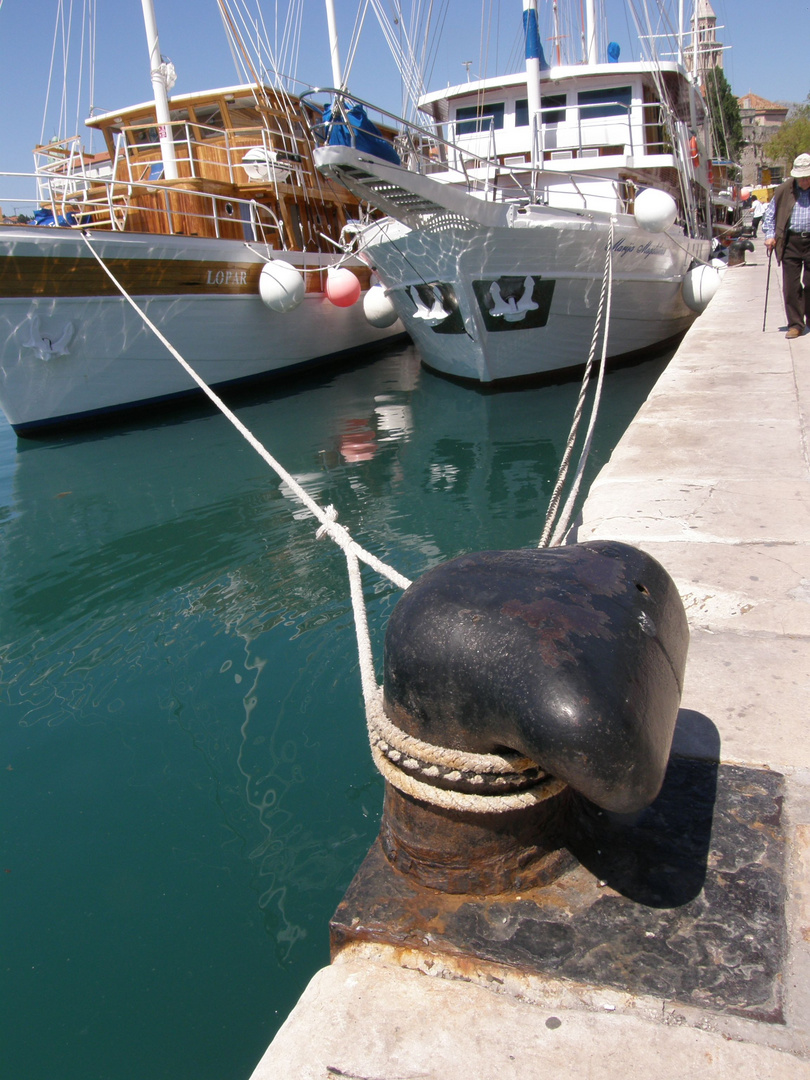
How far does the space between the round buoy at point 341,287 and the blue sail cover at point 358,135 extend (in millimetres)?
3311

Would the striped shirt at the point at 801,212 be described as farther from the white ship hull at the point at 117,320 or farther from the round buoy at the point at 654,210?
the white ship hull at the point at 117,320

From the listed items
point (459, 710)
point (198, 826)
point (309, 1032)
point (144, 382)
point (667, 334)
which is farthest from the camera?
point (667, 334)

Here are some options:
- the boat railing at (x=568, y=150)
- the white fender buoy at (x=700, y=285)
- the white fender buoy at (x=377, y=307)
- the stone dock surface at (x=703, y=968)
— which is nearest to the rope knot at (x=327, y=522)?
the stone dock surface at (x=703, y=968)

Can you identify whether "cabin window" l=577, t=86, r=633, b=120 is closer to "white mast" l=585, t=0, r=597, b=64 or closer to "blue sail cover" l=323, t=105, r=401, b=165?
"white mast" l=585, t=0, r=597, b=64

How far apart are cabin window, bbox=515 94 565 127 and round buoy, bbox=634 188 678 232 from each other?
11.6 ft

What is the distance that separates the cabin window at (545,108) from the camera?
43.1ft

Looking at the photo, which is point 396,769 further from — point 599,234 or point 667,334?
point 667,334

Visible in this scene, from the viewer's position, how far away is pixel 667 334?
44.0ft

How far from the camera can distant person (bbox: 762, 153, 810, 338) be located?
21.7 feet

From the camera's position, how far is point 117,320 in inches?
434

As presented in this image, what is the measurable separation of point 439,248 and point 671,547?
8093 mm

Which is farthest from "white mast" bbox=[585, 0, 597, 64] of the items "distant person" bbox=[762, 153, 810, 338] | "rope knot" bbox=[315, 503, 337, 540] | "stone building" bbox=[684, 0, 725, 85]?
"stone building" bbox=[684, 0, 725, 85]

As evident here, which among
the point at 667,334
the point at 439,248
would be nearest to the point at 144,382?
the point at 439,248

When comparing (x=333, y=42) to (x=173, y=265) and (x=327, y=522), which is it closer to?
(x=173, y=265)
